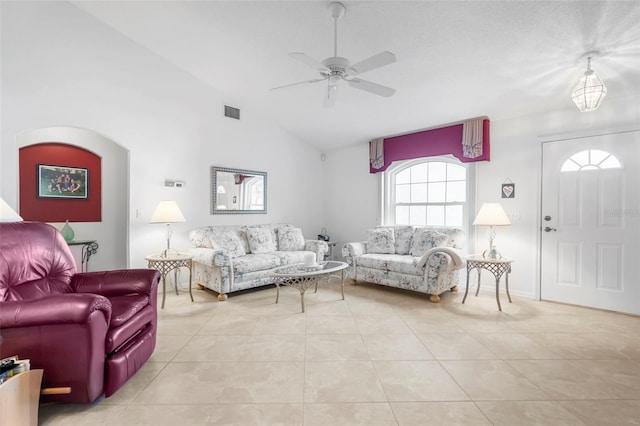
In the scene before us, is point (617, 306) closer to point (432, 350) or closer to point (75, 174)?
point (432, 350)

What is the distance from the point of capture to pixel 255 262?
4250mm

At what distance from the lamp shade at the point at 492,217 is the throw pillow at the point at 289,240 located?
276cm

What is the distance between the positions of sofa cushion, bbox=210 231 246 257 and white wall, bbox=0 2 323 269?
55cm

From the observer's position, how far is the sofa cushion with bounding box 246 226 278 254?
4.77 meters

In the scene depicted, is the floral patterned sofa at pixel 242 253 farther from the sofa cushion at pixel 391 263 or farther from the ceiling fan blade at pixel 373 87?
the ceiling fan blade at pixel 373 87

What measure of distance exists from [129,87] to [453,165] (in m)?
4.77

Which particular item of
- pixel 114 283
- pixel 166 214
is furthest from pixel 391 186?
pixel 114 283

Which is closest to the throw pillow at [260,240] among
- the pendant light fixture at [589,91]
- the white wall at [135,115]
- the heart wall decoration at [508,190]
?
the white wall at [135,115]

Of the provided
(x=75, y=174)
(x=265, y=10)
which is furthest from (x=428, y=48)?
(x=75, y=174)

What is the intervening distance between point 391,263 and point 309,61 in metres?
2.83

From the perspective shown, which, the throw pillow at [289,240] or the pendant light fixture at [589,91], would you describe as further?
the throw pillow at [289,240]

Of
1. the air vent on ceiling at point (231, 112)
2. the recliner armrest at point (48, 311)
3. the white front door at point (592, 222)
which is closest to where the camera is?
the recliner armrest at point (48, 311)

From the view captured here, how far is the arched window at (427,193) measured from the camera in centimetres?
469

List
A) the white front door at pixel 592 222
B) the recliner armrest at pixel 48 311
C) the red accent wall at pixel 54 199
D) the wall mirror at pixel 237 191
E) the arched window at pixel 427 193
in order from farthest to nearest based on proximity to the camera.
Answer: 1. the wall mirror at pixel 237 191
2. the arched window at pixel 427 193
3. the red accent wall at pixel 54 199
4. the white front door at pixel 592 222
5. the recliner armrest at pixel 48 311
